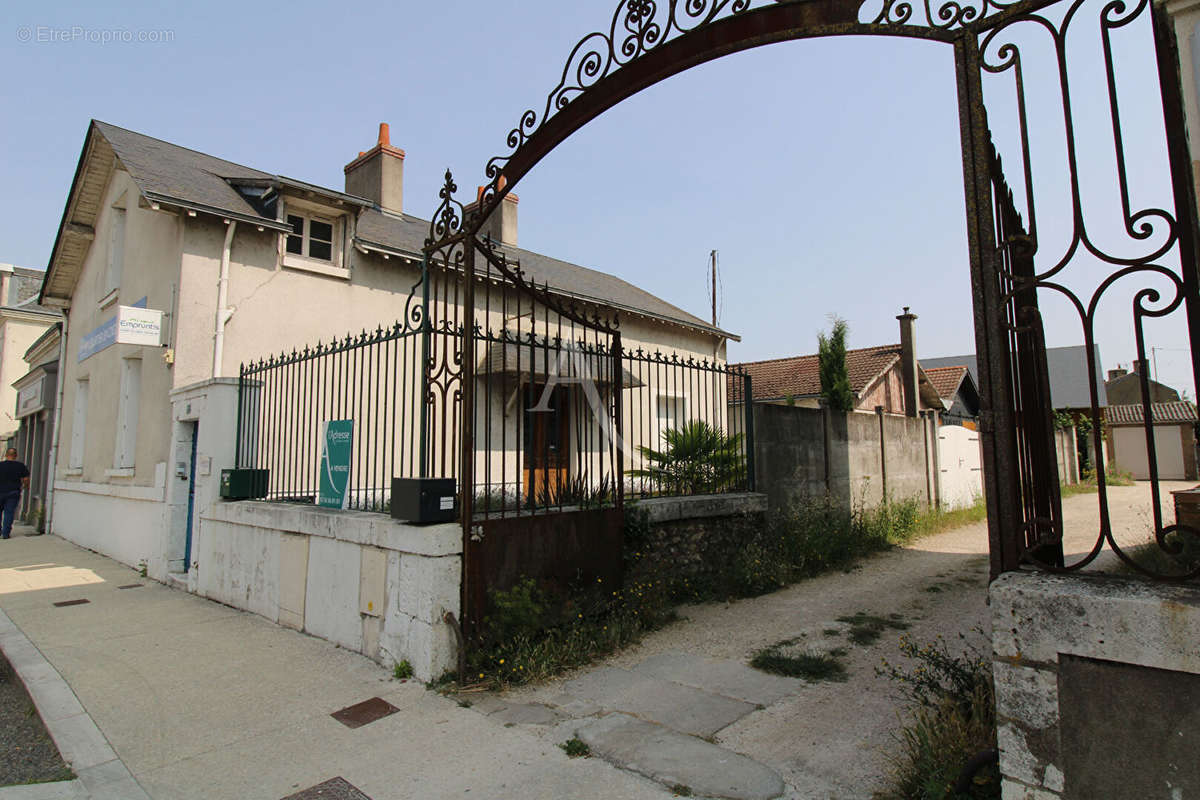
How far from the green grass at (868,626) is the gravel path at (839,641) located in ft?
0.25

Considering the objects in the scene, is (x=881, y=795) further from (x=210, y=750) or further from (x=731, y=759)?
(x=210, y=750)

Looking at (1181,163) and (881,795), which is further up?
(1181,163)

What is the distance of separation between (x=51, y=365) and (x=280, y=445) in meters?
10.9

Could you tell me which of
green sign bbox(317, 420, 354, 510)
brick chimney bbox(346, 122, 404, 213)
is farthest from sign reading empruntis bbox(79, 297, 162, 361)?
brick chimney bbox(346, 122, 404, 213)

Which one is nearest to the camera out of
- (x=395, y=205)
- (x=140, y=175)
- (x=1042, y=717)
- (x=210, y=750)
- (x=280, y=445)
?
(x=1042, y=717)

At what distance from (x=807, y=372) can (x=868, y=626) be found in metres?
17.2

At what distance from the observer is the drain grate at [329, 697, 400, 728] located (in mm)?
3651

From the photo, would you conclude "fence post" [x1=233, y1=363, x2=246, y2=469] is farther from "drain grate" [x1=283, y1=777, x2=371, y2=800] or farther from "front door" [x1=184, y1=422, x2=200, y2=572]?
"drain grate" [x1=283, y1=777, x2=371, y2=800]

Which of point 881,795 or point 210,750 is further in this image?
point 210,750

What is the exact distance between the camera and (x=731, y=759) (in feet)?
10.0

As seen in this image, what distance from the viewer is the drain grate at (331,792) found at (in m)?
2.85

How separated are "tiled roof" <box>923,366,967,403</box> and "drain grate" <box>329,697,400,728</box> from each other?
2323 cm

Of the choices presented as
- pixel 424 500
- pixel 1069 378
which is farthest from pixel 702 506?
pixel 1069 378

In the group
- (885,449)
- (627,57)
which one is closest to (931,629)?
(627,57)
